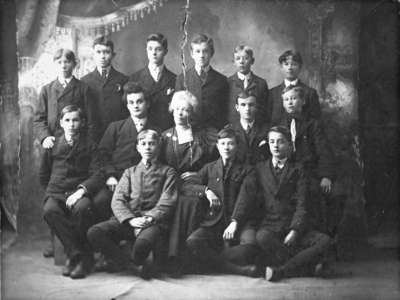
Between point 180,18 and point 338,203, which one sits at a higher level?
point 180,18

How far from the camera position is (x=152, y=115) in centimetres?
398

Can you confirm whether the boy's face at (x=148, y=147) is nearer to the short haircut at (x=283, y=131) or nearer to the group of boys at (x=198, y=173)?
the group of boys at (x=198, y=173)

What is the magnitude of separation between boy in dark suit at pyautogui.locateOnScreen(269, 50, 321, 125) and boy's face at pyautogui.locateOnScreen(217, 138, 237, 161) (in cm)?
36

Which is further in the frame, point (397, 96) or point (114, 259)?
point (397, 96)

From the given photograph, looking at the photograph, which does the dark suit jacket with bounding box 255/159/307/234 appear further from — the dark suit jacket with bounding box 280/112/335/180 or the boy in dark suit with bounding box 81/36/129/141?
the boy in dark suit with bounding box 81/36/129/141

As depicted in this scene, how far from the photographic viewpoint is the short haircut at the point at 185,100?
3979 mm

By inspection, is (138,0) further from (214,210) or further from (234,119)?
(214,210)

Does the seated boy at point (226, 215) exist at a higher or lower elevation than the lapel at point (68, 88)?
lower

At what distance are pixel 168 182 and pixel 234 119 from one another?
25.1 inches

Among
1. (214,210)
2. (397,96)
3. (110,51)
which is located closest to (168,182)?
(214,210)

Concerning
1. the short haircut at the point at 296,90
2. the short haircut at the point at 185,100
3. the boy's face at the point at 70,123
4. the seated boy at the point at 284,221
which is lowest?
the seated boy at the point at 284,221

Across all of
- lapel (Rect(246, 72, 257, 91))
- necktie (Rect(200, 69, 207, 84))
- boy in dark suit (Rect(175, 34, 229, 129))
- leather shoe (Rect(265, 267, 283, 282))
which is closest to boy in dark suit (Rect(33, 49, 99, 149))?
boy in dark suit (Rect(175, 34, 229, 129))

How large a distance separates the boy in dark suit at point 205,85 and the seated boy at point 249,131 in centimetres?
11

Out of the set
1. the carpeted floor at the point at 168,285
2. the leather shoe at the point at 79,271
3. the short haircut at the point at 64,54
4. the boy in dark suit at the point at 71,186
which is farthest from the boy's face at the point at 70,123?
the leather shoe at the point at 79,271
